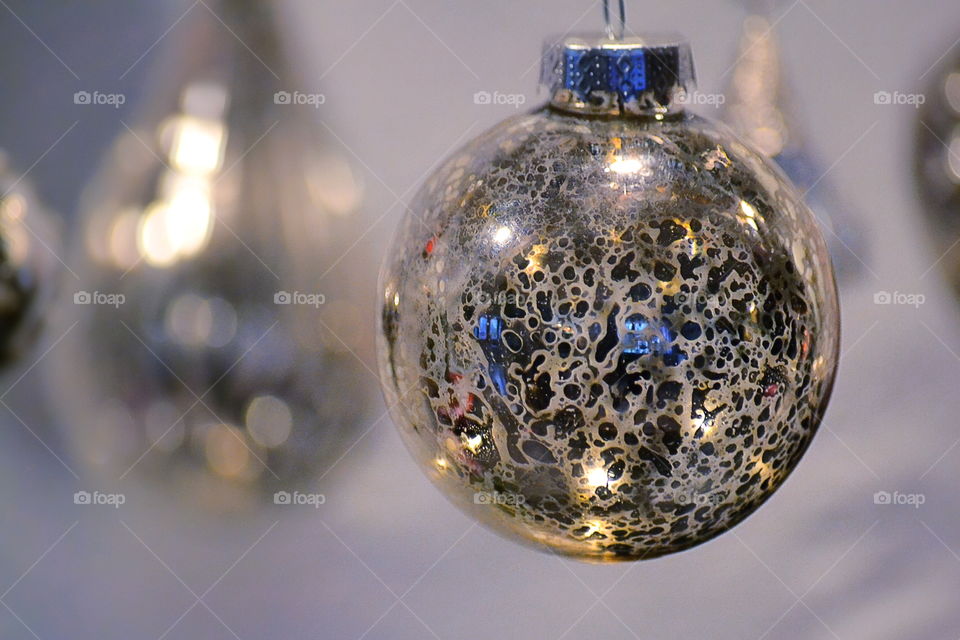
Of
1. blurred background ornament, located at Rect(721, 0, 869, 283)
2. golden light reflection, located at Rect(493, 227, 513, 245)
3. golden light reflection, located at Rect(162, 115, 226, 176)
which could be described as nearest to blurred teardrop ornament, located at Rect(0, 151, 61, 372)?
golden light reflection, located at Rect(162, 115, 226, 176)

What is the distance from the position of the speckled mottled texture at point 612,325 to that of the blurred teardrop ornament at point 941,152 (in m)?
1.15

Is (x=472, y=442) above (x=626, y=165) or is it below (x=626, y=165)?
below

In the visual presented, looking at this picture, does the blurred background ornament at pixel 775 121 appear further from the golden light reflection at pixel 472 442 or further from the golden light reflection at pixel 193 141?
the golden light reflection at pixel 472 442

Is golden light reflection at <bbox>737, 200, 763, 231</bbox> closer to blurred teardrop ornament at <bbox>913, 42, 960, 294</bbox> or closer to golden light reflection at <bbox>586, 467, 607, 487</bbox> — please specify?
golden light reflection at <bbox>586, 467, 607, 487</bbox>

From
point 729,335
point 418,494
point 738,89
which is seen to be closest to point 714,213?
point 729,335

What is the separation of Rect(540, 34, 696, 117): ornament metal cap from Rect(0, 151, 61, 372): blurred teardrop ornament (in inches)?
51.5

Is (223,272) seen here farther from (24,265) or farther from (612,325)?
(612,325)

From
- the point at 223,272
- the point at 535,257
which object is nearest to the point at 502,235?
the point at 535,257

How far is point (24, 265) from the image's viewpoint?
182 centimetres

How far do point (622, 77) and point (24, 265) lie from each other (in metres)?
1.36

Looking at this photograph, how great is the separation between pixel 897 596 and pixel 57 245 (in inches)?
55.0

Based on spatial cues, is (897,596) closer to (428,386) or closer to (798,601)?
(798,601)

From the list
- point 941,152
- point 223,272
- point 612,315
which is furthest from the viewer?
point 941,152

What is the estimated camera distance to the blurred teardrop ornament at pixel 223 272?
5.11 feet
